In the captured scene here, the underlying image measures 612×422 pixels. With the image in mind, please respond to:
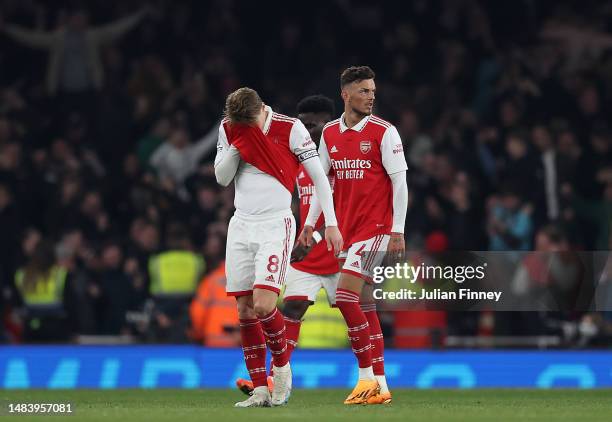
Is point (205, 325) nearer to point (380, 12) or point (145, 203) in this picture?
point (145, 203)

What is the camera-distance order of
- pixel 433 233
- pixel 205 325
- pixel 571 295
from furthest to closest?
pixel 433 233 < pixel 205 325 < pixel 571 295

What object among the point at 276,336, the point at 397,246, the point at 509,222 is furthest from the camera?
the point at 509,222

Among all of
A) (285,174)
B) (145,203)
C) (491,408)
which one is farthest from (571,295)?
(145,203)

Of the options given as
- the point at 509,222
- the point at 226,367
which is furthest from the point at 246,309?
the point at 509,222

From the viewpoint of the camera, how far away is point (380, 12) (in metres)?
21.3

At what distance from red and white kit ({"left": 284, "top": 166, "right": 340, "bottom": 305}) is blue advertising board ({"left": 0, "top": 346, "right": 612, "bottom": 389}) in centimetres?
316

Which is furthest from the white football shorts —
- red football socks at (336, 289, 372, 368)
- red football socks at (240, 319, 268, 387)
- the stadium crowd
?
the stadium crowd

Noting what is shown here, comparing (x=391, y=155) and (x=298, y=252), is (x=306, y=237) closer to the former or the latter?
(x=298, y=252)

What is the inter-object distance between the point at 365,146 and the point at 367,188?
0.30 metres

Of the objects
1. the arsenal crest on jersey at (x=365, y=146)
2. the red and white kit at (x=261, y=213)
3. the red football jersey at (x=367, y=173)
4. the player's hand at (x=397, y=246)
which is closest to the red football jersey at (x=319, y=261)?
the red football jersey at (x=367, y=173)

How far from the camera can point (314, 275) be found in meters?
11.6

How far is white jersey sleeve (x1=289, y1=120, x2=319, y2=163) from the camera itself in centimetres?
1045

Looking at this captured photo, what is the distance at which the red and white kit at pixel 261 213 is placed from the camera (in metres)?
10.4

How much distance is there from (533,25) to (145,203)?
19.7ft
